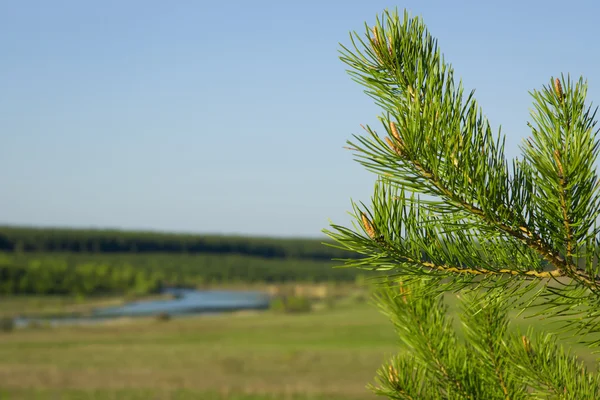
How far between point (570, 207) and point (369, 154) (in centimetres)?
61

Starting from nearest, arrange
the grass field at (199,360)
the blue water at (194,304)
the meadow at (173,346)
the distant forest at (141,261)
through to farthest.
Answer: the grass field at (199,360), the meadow at (173,346), the blue water at (194,304), the distant forest at (141,261)

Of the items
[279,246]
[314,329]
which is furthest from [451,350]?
[279,246]

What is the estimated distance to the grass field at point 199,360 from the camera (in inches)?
1052

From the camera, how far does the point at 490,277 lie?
2156 mm

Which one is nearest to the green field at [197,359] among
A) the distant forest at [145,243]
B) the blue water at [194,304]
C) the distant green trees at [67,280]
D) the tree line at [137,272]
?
the blue water at [194,304]

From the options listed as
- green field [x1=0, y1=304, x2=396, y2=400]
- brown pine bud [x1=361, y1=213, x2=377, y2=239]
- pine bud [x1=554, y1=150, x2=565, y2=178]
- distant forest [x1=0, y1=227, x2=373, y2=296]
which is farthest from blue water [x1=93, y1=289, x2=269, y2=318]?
pine bud [x1=554, y1=150, x2=565, y2=178]

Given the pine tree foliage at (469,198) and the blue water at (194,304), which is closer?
the pine tree foliage at (469,198)

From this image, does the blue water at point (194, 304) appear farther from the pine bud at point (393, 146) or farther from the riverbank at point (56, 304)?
the pine bud at point (393, 146)

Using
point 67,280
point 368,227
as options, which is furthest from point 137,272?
point 368,227

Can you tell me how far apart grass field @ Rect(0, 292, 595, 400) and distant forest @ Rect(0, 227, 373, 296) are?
43.7 m

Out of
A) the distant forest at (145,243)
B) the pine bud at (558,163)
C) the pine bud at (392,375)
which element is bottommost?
the distant forest at (145,243)

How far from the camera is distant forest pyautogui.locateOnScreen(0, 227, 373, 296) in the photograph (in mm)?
95438

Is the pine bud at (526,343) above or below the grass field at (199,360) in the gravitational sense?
above

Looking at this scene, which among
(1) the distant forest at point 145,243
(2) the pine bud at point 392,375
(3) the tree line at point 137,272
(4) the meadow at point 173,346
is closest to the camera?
(2) the pine bud at point 392,375
